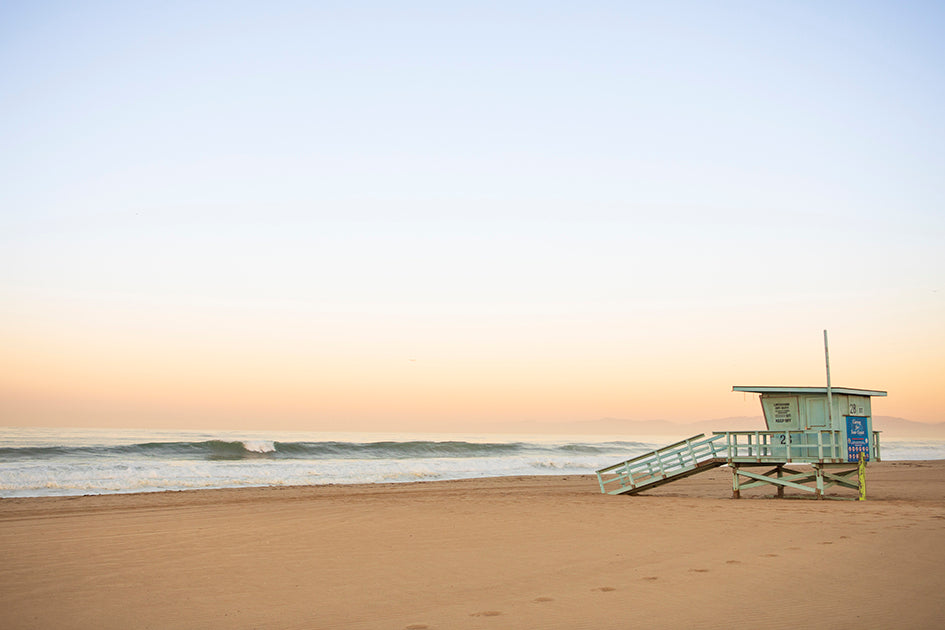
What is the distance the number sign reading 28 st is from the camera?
20.3 meters

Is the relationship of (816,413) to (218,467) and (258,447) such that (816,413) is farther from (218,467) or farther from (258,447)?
A: (258,447)

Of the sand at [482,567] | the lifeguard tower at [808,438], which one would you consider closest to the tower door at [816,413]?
the lifeguard tower at [808,438]

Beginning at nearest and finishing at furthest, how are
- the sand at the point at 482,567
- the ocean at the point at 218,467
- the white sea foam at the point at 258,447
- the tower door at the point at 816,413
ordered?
the sand at the point at 482,567 → the tower door at the point at 816,413 → the ocean at the point at 218,467 → the white sea foam at the point at 258,447

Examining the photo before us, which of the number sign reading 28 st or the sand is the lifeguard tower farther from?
the sand

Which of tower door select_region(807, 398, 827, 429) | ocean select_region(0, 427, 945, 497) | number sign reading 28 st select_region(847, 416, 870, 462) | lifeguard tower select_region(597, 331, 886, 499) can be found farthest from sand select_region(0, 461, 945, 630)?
ocean select_region(0, 427, 945, 497)

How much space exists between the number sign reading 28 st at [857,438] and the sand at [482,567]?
7.15 feet

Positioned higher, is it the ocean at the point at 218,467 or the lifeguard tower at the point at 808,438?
the lifeguard tower at the point at 808,438

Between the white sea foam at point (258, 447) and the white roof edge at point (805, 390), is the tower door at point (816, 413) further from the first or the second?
the white sea foam at point (258, 447)

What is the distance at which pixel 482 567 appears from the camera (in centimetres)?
1055

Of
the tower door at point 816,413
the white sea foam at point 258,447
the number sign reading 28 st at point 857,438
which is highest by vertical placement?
the tower door at point 816,413

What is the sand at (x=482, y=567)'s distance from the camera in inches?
311

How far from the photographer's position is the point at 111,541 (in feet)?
43.2

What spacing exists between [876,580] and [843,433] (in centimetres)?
1238

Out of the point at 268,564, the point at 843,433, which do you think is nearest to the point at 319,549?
the point at 268,564
